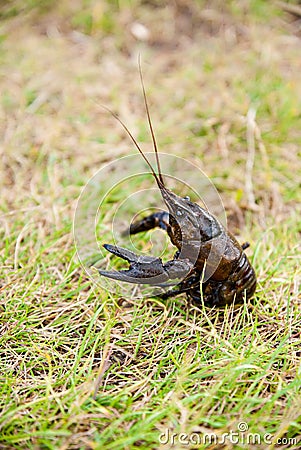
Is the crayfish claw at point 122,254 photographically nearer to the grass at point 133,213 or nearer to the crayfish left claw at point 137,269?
the crayfish left claw at point 137,269

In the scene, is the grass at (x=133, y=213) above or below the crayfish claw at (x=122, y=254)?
below

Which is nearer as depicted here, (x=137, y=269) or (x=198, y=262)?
(x=137, y=269)

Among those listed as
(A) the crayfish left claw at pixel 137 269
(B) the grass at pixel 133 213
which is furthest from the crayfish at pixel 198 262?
(B) the grass at pixel 133 213

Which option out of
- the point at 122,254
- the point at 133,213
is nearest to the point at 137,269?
the point at 122,254

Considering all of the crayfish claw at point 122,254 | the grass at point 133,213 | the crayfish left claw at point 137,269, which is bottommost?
the grass at point 133,213

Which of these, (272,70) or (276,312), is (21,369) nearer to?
(276,312)

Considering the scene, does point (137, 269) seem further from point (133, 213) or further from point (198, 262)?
point (133, 213)

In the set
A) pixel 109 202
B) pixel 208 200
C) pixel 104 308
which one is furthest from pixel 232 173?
pixel 104 308

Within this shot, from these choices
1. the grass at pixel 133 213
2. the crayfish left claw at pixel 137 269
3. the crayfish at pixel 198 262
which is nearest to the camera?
the grass at pixel 133 213
